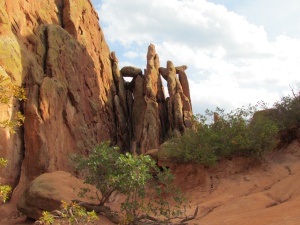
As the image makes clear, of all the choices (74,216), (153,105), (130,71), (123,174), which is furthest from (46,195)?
(130,71)

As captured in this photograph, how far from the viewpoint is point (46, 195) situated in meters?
11.8

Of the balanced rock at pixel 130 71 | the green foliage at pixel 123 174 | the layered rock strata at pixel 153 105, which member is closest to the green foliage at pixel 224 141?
the green foliage at pixel 123 174

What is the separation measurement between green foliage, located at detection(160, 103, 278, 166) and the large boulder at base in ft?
18.3

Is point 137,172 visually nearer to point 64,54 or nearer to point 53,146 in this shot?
point 53,146

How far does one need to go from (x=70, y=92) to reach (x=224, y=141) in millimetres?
11556

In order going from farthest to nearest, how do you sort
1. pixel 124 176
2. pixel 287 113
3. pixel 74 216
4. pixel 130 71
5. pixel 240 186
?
1. pixel 130 71
2. pixel 287 113
3. pixel 240 186
4. pixel 124 176
5. pixel 74 216

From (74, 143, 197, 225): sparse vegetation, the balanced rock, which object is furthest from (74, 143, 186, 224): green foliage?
the balanced rock

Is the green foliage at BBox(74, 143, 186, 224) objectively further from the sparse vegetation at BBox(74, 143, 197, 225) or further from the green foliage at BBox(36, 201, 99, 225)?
the green foliage at BBox(36, 201, 99, 225)

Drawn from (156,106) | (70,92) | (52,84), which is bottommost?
(52,84)

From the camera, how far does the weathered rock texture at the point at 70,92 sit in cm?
1750

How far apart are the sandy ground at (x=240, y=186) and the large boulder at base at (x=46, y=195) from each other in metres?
0.98

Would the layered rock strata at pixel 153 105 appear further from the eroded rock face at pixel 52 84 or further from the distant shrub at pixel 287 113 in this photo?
the distant shrub at pixel 287 113

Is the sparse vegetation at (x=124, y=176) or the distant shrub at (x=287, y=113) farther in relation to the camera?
the distant shrub at (x=287, y=113)

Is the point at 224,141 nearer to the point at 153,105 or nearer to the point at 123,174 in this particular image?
the point at 123,174
